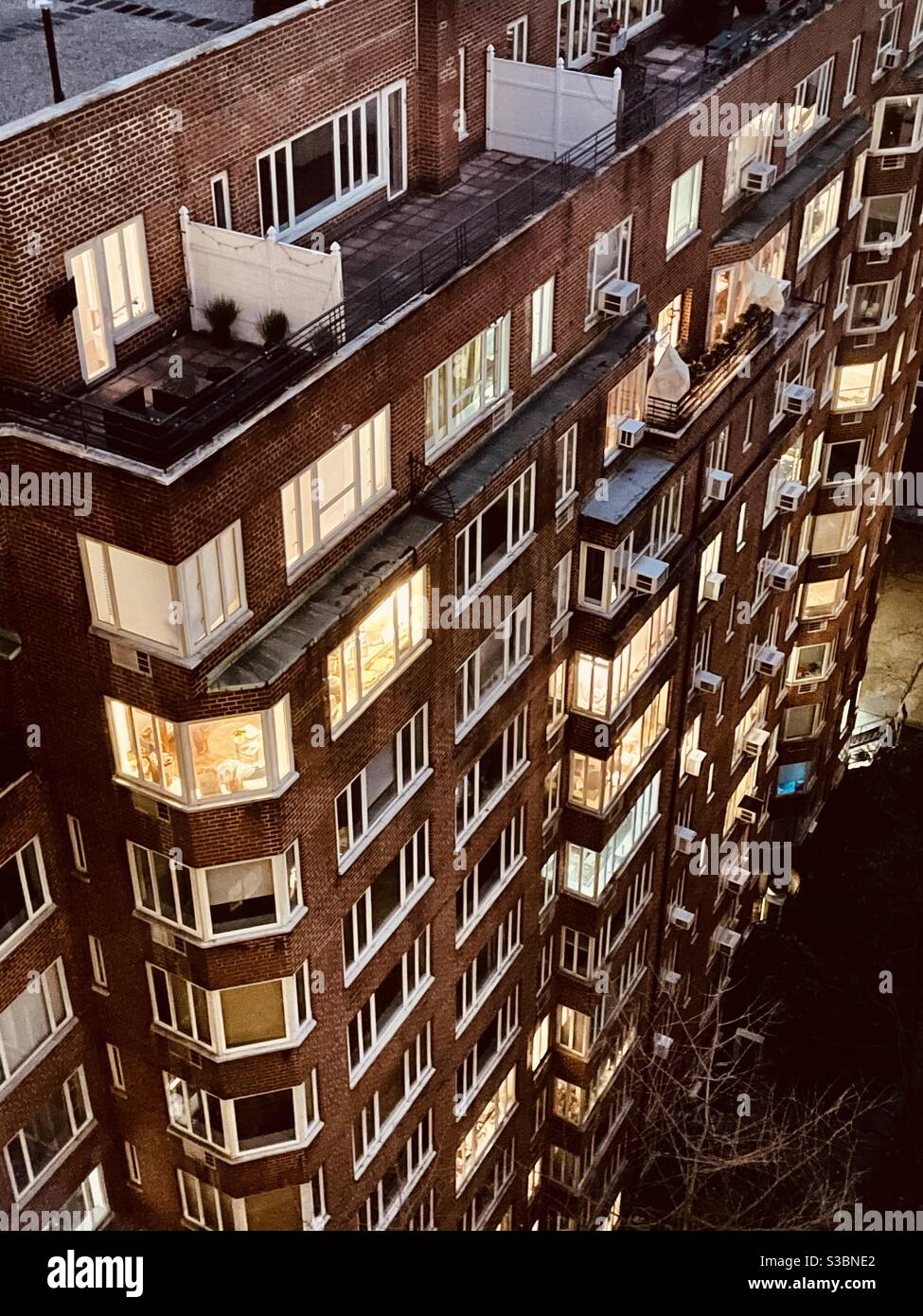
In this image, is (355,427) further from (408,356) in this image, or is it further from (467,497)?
(467,497)

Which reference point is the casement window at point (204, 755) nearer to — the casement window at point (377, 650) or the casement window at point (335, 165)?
the casement window at point (377, 650)

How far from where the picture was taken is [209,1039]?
90.2ft

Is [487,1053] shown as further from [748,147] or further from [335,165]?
[748,147]

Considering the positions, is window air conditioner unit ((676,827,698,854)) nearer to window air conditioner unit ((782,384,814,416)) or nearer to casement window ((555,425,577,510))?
window air conditioner unit ((782,384,814,416))

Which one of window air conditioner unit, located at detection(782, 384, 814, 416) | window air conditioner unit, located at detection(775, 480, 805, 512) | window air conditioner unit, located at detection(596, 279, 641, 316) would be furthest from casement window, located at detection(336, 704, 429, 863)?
window air conditioner unit, located at detection(775, 480, 805, 512)

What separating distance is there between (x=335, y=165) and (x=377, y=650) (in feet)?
31.6

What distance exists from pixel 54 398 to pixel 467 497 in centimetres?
896

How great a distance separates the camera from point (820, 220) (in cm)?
4400

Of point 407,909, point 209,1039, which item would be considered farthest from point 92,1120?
point 407,909

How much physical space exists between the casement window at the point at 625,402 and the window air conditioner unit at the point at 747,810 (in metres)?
24.3

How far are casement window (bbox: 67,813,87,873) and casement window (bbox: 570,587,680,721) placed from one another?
1489 cm

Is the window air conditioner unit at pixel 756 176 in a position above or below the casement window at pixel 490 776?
above

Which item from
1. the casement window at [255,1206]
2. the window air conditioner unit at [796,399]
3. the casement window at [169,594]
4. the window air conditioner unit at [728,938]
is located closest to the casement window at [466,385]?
the casement window at [169,594]

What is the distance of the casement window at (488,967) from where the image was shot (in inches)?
1403
